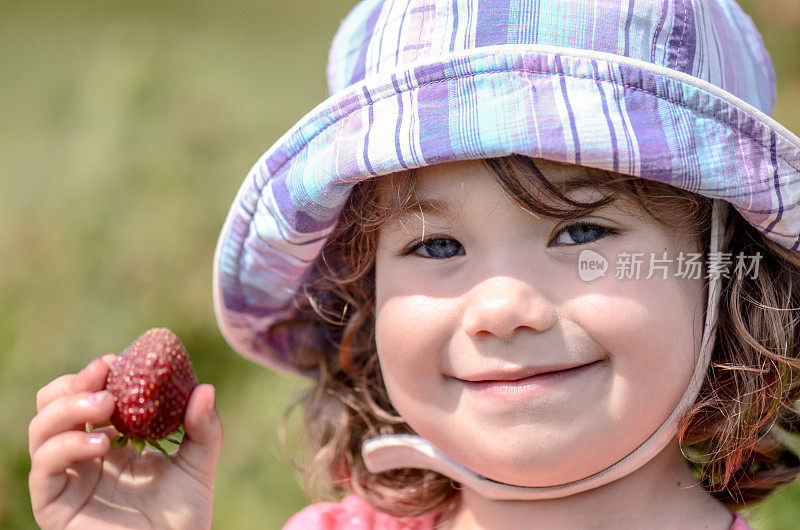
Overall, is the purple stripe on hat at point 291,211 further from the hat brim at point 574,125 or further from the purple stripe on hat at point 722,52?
the purple stripe on hat at point 722,52

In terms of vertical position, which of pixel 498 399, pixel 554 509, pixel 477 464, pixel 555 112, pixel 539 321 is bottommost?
pixel 554 509

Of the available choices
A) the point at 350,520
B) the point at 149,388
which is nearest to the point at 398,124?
the point at 149,388

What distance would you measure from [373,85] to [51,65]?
11.8 ft

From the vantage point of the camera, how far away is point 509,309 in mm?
1259

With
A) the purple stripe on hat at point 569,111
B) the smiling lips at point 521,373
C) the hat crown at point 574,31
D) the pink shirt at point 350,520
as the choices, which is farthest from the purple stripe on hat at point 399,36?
the pink shirt at point 350,520

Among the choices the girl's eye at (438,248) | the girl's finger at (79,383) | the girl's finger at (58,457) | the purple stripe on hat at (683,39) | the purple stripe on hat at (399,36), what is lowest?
the girl's finger at (58,457)

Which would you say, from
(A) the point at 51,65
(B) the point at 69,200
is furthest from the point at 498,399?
(A) the point at 51,65

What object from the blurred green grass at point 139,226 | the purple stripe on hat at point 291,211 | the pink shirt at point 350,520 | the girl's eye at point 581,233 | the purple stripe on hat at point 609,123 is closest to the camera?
the purple stripe on hat at point 609,123

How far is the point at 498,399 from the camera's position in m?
1.32

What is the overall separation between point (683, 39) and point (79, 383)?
96cm

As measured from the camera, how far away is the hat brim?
3.98 feet

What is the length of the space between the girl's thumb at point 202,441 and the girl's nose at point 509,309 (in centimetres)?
46

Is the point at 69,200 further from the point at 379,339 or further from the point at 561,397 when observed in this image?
the point at 561,397

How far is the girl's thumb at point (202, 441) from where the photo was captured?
4.94 feet
